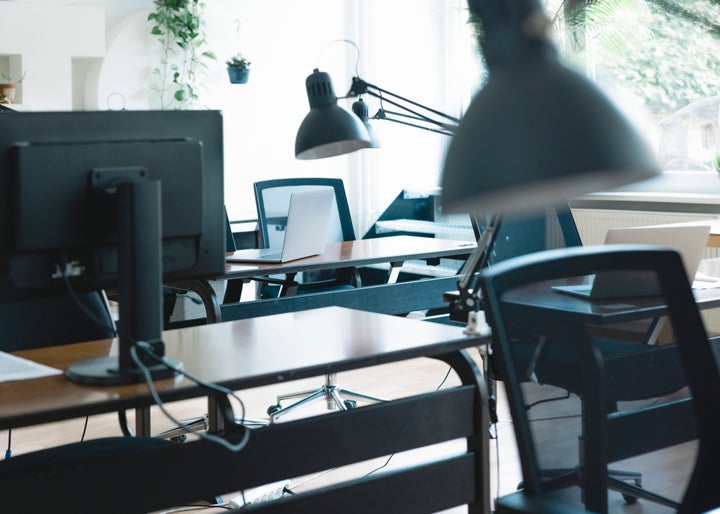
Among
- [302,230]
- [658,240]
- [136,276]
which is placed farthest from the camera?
[302,230]

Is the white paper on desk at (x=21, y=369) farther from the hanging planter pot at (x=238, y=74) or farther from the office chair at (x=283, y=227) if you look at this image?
the hanging planter pot at (x=238, y=74)

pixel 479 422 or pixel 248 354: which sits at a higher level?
pixel 248 354

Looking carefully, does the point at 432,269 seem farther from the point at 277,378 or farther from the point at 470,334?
the point at 277,378

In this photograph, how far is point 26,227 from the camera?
5.90 feet

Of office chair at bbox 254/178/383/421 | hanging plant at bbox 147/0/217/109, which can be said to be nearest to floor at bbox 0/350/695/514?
office chair at bbox 254/178/383/421

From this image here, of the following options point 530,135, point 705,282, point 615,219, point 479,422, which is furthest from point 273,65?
point 530,135

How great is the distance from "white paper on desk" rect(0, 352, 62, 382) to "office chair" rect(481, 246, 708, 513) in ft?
3.21

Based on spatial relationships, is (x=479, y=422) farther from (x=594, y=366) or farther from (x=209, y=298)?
(x=209, y=298)

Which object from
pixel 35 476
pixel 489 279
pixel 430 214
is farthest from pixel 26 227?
pixel 430 214

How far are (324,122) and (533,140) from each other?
1.90 metres

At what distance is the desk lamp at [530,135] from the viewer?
2.75 feet

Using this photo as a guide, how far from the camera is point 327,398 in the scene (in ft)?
13.6

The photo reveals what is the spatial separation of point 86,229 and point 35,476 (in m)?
0.47

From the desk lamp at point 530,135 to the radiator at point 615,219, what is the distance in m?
4.27
